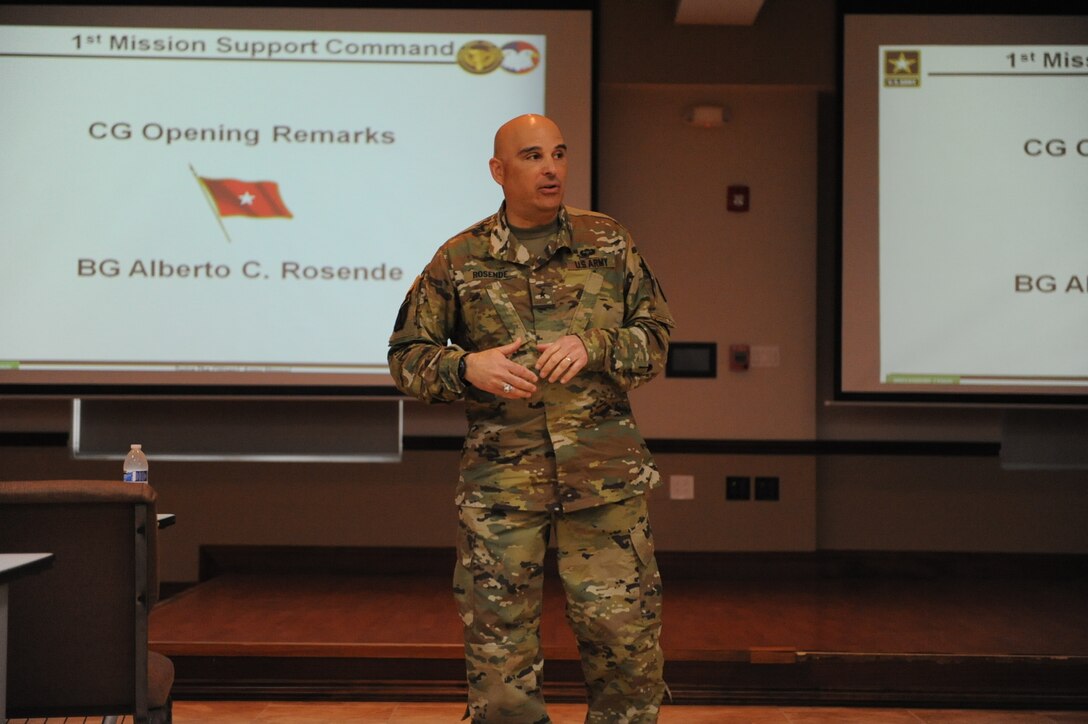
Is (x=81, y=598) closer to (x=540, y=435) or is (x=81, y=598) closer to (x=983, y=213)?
(x=540, y=435)

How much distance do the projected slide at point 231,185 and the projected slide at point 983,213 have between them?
172cm

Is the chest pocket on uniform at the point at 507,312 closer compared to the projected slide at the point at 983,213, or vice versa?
the chest pocket on uniform at the point at 507,312

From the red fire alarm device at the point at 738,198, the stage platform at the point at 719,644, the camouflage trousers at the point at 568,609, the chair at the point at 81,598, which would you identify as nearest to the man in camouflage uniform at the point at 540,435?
the camouflage trousers at the point at 568,609

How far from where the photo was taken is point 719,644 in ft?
11.3

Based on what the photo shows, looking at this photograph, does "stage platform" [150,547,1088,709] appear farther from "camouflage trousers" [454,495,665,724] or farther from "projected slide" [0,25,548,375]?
"camouflage trousers" [454,495,665,724]

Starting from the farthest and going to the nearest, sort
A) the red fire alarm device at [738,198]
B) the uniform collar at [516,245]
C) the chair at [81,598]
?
the red fire alarm device at [738,198]
the uniform collar at [516,245]
the chair at [81,598]

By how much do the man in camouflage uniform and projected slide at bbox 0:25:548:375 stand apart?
227 cm

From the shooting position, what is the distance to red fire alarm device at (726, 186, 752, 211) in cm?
474

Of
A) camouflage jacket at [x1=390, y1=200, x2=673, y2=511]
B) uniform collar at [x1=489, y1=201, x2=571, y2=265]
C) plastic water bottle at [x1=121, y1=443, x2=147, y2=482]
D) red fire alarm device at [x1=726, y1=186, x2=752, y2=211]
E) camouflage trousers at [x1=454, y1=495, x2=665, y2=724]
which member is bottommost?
camouflage trousers at [x1=454, y1=495, x2=665, y2=724]

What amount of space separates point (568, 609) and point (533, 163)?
0.92 m

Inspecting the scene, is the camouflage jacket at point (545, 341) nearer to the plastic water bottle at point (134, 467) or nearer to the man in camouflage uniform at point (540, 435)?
the man in camouflage uniform at point (540, 435)

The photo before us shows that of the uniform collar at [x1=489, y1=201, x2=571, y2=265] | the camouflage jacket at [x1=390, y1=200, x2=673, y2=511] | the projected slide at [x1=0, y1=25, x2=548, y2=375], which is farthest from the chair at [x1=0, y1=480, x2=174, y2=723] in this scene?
the projected slide at [x1=0, y1=25, x2=548, y2=375]

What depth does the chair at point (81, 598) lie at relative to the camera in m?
1.82

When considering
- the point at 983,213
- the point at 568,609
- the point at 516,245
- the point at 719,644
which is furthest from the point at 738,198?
the point at 568,609
